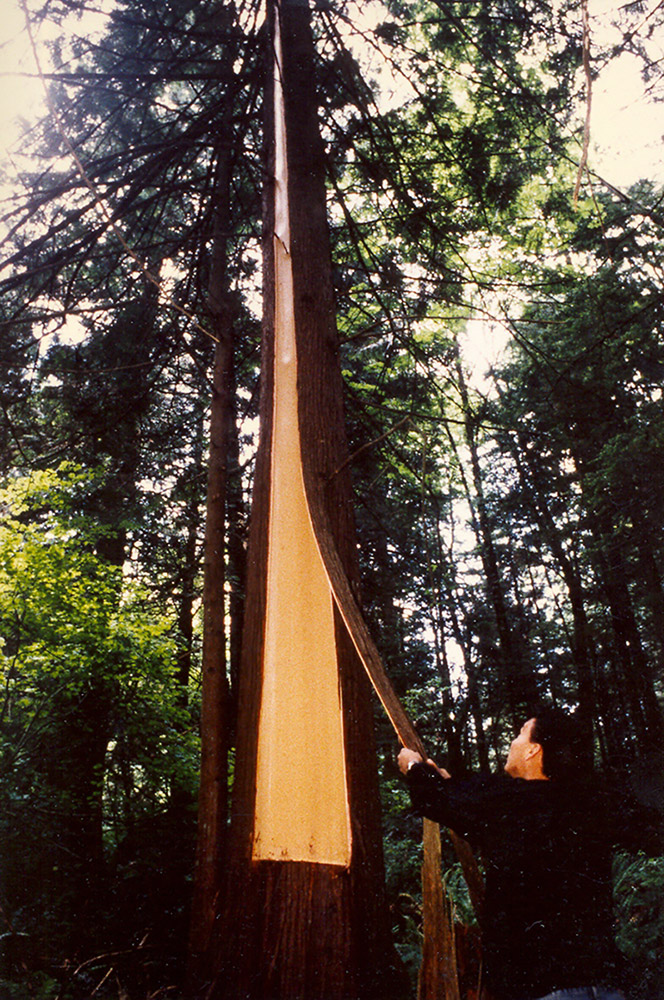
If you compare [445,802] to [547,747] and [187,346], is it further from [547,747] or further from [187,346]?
[187,346]

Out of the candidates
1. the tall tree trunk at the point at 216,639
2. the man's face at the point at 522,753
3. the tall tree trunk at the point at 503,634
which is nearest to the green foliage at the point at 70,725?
the tall tree trunk at the point at 216,639

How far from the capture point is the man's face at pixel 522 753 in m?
2.28

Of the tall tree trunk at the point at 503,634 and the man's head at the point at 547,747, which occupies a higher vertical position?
the tall tree trunk at the point at 503,634

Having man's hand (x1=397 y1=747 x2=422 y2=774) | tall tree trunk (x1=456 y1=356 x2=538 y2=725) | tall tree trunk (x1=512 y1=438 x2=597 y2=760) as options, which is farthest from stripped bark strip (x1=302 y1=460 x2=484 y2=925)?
tall tree trunk (x1=512 y1=438 x2=597 y2=760)

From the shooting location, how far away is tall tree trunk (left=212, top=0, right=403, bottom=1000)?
1616mm

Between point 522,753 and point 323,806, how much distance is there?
3.18 ft

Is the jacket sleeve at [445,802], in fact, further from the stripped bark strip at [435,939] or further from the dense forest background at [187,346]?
the dense forest background at [187,346]

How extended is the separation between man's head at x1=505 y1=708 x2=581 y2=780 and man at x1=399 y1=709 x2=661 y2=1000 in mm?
58

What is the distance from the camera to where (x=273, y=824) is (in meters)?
1.81

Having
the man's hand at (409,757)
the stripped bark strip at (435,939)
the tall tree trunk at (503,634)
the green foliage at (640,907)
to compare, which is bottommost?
the green foliage at (640,907)

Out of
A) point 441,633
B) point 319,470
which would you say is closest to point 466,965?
point 319,470

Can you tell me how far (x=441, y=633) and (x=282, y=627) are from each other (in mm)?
15933

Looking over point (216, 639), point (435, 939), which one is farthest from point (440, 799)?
point (216, 639)

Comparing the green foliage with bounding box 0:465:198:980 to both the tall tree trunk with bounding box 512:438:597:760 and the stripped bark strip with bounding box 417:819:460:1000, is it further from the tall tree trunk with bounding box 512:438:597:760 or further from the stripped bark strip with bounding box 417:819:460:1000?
the tall tree trunk with bounding box 512:438:597:760
